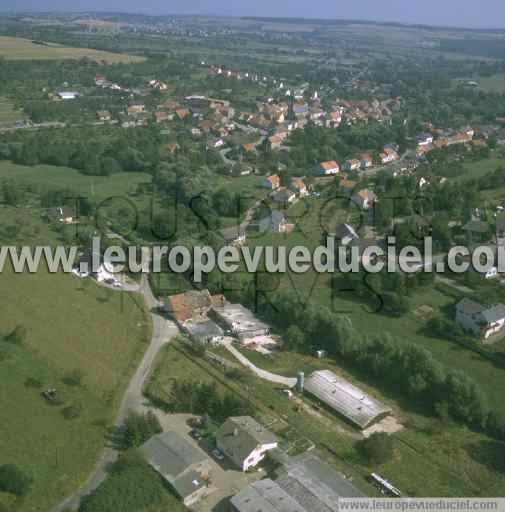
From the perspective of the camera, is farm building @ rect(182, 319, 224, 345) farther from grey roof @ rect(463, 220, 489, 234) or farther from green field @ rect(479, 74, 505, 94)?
green field @ rect(479, 74, 505, 94)

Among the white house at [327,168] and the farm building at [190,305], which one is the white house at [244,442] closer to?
the farm building at [190,305]

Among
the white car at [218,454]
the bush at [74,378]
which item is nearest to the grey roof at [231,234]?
the bush at [74,378]

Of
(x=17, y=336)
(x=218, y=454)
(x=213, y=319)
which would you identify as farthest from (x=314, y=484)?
(x=17, y=336)

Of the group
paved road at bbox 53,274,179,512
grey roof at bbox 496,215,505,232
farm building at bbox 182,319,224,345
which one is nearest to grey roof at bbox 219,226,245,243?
paved road at bbox 53,274,179,512

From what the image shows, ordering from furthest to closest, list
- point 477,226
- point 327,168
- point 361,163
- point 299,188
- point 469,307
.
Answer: point 361,163 < point 327,168 < point 299,188 < point 477,226 < point 469,307

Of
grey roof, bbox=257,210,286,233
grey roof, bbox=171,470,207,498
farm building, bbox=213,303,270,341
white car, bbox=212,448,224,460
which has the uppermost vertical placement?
grey roof, bbox=257,210,286,233

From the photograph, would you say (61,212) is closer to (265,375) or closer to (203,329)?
(203,329)
